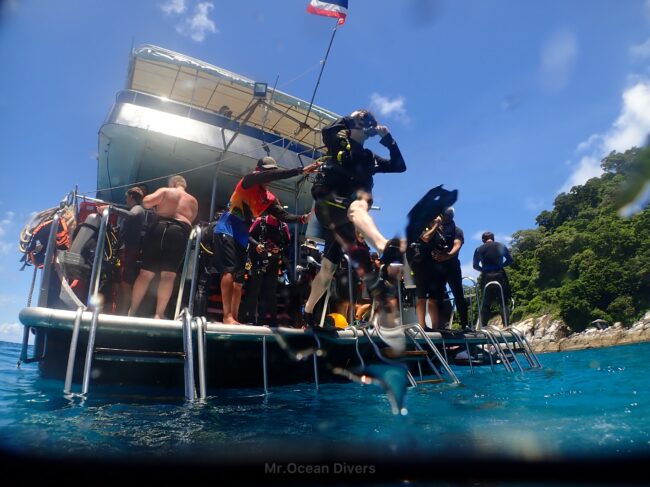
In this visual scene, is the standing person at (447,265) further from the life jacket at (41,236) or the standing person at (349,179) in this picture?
the life jacket at (41,236)

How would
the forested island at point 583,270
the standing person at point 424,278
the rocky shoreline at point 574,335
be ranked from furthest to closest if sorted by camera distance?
1. the rocky shoreline at point 574,335
2. the standing person at point 424,278
3. the forested island at point 583,270

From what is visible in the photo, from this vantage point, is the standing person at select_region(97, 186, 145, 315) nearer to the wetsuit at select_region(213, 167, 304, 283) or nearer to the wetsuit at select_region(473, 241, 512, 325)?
the wetsuit at select_region(213, 167, 304, 283)

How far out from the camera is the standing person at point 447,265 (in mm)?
5496

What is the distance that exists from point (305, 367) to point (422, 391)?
4.42ft

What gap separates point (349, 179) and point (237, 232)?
1.42 m

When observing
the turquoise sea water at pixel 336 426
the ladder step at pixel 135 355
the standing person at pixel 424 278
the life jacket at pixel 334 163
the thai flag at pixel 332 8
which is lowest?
the turquoise sea water at pixel 336 426

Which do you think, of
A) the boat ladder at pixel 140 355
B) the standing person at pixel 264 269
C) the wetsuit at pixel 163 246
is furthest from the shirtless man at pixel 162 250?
the standing person at pixel 264 269

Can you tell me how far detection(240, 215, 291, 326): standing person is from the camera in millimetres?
4594

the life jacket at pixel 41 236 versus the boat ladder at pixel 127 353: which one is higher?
the life jacket at pixel 41 236

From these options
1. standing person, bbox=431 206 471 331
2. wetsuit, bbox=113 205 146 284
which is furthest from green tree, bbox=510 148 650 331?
wetsuit, bbox=113 205 146 284

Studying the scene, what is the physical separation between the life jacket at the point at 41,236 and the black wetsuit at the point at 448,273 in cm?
452

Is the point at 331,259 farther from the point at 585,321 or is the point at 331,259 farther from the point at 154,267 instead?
the point at 585,321

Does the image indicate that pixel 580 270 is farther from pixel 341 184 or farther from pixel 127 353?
pixel 127 353

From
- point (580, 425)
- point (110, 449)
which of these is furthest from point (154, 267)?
point (580, 425)
